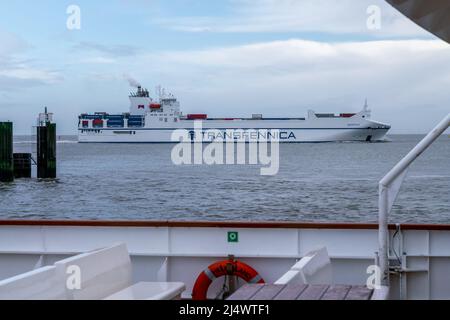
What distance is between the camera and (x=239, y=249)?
4.72m

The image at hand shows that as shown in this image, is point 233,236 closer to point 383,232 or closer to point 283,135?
point 383,232

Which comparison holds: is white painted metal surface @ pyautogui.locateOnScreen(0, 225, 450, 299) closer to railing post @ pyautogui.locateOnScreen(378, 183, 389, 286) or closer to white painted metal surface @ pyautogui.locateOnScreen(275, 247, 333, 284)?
railing post @ pyautogui.locateOnScreen(378, 183, 389, 286)

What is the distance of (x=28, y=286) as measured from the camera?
3.13 m

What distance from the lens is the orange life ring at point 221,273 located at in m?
4.52

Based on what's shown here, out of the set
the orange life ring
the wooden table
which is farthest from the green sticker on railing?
the wooden table

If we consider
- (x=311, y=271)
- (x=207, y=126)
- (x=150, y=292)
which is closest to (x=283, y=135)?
(x=207, y=126)

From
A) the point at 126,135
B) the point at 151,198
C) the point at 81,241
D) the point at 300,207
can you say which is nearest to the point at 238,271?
the point at 81,241

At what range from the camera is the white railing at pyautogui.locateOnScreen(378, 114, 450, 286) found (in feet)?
12.8

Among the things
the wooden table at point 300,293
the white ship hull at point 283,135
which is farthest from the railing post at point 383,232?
the white ship hull at point 283,135

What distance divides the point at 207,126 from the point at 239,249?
258 feet

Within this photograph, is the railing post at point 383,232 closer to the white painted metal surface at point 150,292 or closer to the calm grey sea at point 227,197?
the white painted metal surface at point 150,292
